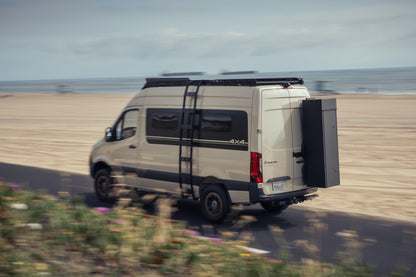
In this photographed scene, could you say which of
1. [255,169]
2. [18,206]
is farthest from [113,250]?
[255,169]

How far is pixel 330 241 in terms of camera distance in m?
7.96

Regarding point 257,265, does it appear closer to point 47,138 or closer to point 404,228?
point 404,228

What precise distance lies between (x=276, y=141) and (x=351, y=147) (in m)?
9.64

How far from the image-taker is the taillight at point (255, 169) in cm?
844

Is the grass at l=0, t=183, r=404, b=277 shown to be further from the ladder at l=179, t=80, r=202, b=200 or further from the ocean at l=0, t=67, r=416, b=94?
the ocean at l=0, t=67, r=416, b=94

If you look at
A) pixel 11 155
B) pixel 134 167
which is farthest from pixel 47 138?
pixel 134 167

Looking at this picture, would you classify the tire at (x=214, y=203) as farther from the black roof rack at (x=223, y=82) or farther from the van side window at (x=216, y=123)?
the black roof rack at (x=223, y=82)

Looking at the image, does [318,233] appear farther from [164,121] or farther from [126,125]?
[126,125]

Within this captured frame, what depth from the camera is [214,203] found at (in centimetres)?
905

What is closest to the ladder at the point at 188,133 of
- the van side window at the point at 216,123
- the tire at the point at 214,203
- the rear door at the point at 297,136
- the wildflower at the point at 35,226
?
the van side window at the point at 216,123

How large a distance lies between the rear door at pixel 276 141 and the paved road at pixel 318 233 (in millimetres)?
751

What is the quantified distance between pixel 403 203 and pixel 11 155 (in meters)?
12.5

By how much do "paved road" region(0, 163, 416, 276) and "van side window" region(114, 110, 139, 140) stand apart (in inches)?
55.1

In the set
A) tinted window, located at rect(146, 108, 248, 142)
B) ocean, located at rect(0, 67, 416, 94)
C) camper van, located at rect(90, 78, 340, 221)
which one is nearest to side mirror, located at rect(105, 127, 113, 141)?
camper van, located at rect(90, 78, 340, 221)
